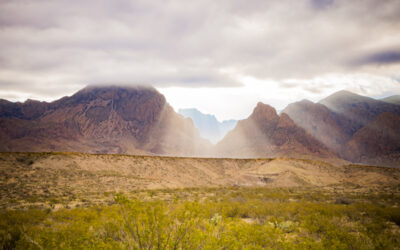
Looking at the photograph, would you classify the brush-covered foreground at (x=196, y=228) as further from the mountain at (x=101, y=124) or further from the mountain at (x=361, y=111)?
the mountain at (x=361, y=111)

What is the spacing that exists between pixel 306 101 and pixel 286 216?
671ft

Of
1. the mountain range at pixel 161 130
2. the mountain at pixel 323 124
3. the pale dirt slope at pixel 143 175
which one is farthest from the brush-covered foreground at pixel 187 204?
the mountain at pixel 323 124

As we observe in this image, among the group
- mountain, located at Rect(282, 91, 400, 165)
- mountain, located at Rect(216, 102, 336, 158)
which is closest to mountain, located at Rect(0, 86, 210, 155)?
mountain, located at Rect(216, 102, 336, 158)

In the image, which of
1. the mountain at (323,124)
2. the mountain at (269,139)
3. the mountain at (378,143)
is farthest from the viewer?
the mountain at (323,124)

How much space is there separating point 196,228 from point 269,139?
12552 centimetres

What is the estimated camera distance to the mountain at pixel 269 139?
4464 inches

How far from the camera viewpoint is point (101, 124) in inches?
5084

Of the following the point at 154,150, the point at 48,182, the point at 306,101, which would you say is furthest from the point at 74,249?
the point at 306,101

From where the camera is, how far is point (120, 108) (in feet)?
478

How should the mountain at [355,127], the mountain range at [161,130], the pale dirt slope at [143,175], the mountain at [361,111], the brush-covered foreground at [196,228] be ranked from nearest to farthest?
the brush-covered foreground at [196,228]
the pale dirt slope at [143,175]
the mountain range at [161,130]
the mountain at [355,127]
the mountain at [361,111]

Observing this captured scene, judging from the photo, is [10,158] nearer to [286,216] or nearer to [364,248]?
[286,216]

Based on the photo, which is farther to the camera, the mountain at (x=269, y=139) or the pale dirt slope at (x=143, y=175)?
the mountain at (x=269, y=139)

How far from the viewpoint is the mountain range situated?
109m

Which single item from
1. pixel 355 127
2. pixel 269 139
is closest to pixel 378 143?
pixel 355 127
